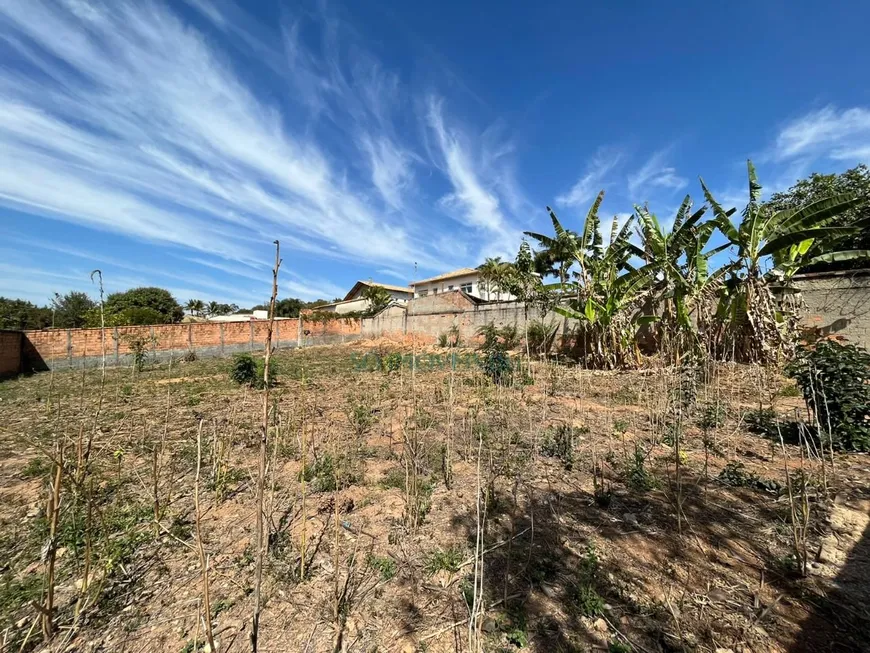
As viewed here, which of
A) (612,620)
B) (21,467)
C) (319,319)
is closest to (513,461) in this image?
(612,620)

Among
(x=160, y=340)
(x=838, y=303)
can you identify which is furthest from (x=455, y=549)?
(x=160, y=340)

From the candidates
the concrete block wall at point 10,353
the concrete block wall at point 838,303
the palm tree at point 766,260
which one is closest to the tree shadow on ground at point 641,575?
the palm tree at point 766,260

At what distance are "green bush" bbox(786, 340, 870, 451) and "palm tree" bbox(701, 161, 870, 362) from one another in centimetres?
366

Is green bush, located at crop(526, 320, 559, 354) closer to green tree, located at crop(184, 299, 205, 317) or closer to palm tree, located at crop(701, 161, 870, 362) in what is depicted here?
palm tree, located at crop(701, 161, 870, 362)

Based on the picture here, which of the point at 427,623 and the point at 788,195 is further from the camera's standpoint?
the point at 788,195

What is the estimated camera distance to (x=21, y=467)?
4.07 meters

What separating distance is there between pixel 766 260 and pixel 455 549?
364 inches

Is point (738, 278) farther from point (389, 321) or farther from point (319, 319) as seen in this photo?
point (319, 319)

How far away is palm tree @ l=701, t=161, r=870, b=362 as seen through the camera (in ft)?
23.0

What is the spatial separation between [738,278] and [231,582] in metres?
10.2

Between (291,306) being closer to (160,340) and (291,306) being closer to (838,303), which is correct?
(160,340)

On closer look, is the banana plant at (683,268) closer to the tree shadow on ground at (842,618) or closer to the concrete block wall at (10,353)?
the tree shadow on ground at (842,618)

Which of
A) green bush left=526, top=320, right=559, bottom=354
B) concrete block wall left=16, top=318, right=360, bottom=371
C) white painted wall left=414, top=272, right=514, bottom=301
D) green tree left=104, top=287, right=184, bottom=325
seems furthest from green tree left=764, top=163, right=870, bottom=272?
green tree left=104, top=287, right=184, bottom=325

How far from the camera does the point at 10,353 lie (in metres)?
13.2
